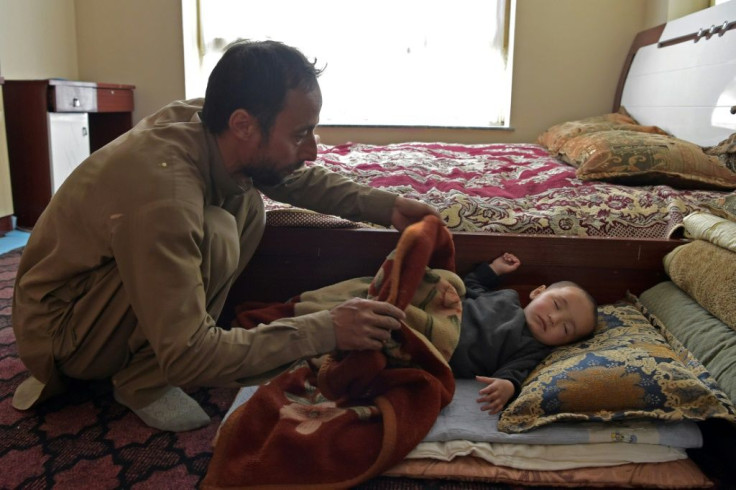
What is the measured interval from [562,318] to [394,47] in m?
3.09

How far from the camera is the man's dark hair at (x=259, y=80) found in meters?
1.24

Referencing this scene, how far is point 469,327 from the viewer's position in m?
→ 1.60

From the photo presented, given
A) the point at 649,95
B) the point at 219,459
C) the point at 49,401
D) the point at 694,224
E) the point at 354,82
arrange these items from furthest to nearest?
the point at 354,82, the point at 649,95, the point at 694,224, the point at 49,401, the point at 219,459

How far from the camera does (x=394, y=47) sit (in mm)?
4246

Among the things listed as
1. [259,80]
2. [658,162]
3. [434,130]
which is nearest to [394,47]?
[434,130]

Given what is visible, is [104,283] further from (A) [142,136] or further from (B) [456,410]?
(B) [456,410]

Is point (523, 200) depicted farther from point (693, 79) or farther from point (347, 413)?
point (693, 79)

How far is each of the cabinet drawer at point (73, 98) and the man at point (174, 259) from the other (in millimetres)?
2266

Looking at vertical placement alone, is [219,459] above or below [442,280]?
below

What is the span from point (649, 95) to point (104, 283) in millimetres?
3178

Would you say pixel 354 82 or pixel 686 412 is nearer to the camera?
pixel 686 412

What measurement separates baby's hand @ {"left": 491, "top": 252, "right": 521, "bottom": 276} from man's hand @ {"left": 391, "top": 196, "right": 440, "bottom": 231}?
245 millimetres

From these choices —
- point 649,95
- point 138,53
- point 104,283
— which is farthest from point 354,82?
point 104,283

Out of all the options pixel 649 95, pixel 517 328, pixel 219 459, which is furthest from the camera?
pixel 649 95
